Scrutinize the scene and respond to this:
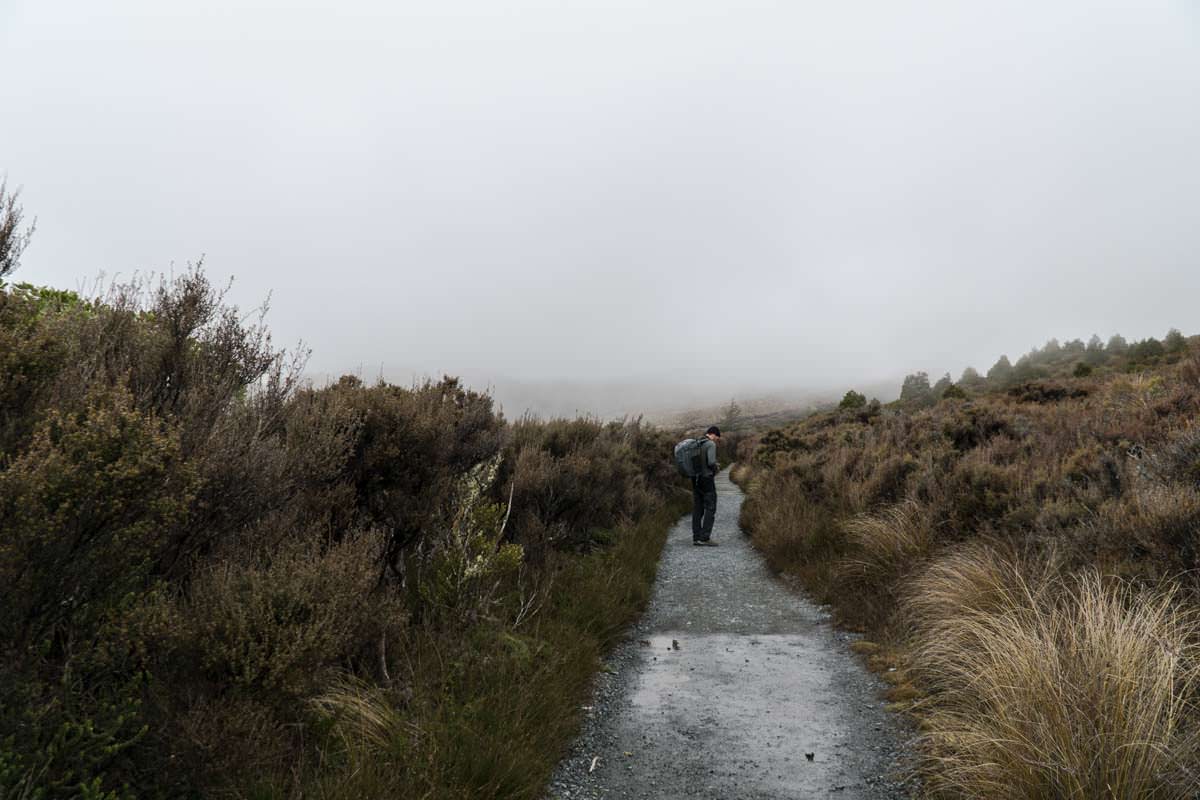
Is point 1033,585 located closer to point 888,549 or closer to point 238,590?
point 888,549

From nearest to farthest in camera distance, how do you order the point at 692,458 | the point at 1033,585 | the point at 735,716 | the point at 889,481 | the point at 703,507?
the point at 735,716 < the point at 1033,585 < the point at 889,481 < the point at 692,458 < the point at 703,507

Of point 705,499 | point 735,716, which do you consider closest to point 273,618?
point 735,716

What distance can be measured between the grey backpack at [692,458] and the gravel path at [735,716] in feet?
15.6

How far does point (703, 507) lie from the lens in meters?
12.2

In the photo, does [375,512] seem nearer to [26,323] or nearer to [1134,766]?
[26,323]

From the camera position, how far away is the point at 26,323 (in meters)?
2.70

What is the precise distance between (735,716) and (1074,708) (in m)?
2.11

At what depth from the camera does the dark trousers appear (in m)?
11.9

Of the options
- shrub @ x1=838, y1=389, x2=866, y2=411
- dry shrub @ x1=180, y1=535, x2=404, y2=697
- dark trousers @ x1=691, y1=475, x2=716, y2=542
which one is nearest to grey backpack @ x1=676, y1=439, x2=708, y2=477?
dark trousers @ x1=691, y1=475, x2=716, y2=542

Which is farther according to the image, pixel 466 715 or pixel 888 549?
pixel 888 549

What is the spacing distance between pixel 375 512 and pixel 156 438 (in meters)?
2.93

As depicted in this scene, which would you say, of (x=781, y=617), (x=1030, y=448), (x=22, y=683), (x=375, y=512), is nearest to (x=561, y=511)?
(x=781, y=617)

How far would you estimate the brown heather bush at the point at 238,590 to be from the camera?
2041mm

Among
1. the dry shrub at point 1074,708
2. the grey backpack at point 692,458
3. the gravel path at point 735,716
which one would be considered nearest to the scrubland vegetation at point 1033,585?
the dry shrub at point 1074,708
